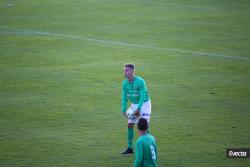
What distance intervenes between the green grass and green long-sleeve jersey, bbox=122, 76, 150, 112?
138 centimetres

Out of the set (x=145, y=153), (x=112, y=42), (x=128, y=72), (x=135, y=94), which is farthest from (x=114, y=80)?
(x=145, y=153)

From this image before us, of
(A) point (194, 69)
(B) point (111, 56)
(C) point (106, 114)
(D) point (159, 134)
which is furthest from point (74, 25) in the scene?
(D) point (159, 134)

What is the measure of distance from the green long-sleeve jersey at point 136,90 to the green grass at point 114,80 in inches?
54.2

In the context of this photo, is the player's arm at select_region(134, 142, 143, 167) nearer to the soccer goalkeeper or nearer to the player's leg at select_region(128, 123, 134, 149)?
the soccer goalkeeper

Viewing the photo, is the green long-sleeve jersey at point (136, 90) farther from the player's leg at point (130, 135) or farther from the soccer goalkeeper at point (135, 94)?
the player's leg at point (130, 135)

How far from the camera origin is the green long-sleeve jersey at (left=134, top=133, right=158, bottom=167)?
10742 millimetres

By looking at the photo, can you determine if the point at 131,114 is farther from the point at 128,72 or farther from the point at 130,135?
the point at 128,72

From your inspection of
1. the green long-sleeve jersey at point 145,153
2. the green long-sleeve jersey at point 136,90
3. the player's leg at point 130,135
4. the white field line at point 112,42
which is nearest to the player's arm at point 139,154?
the green long-sleeve jersey at point 145,153

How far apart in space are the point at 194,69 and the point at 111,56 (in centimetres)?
411

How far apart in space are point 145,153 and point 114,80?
37.9 feet

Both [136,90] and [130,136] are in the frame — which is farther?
[130,136]

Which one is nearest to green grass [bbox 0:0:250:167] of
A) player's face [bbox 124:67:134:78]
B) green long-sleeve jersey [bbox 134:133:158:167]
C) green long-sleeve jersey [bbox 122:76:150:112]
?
green long-sleeve jersey [bbox 122:76:150:112]

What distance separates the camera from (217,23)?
33.7 m

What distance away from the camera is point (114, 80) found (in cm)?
2228
